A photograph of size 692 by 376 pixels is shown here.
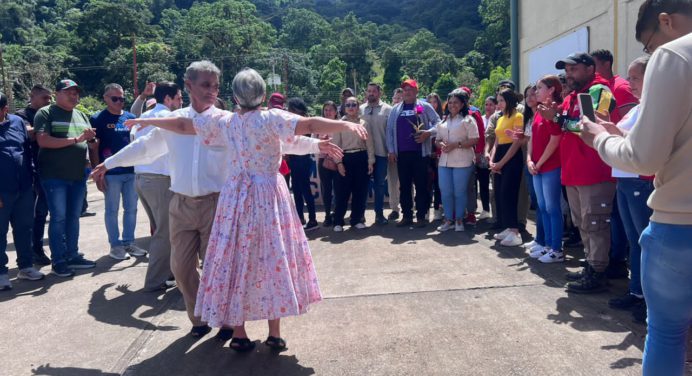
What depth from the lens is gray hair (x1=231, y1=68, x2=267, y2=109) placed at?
3475mm

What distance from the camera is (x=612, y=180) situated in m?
4.74

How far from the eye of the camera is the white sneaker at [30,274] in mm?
5809

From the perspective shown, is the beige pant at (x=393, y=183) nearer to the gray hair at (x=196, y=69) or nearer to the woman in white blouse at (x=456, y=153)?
the woman in white blouse at (x=456, y=153)

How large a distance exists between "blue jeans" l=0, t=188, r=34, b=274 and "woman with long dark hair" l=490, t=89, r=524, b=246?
18.2ft

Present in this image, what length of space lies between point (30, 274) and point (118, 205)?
1304 millimetres

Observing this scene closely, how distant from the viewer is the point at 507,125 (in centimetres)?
667

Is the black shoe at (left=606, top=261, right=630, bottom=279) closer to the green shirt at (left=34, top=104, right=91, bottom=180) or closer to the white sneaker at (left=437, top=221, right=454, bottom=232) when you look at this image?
the white sneaker at (left=437, top=221, right=454, bottom=232)

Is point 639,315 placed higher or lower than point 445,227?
lower

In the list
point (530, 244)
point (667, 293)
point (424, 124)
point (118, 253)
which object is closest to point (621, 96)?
point (530, 244)

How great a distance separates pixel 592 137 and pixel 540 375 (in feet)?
5.14

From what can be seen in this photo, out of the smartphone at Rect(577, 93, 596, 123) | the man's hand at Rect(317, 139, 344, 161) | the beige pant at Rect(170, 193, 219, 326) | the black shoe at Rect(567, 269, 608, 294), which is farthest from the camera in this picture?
the black shoe at Rect(567, 269, 608, 294)

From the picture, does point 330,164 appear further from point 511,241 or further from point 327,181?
point 511,241

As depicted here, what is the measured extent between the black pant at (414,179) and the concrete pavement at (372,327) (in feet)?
6.51

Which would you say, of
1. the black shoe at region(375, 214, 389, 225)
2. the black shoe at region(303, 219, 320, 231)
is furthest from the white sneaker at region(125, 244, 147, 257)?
the black shoe at region(375, 214, 389, 225)
